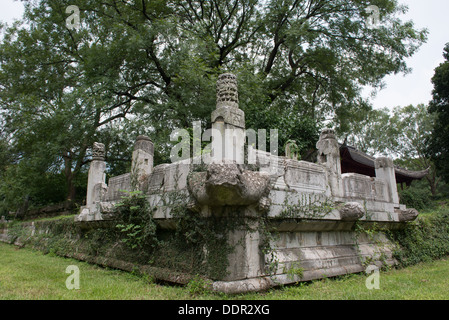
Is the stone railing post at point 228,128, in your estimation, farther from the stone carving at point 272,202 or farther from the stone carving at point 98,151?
the stone carving at point 98,151

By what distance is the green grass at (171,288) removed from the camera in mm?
3963

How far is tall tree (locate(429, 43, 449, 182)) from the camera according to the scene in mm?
20625

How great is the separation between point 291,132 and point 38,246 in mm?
9626

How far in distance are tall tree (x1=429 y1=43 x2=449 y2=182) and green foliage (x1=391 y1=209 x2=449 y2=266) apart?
48.9ft

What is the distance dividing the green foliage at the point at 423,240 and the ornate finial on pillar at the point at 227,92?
489 cm

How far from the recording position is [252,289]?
158 inches

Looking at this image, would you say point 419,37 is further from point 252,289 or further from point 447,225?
point 252,289

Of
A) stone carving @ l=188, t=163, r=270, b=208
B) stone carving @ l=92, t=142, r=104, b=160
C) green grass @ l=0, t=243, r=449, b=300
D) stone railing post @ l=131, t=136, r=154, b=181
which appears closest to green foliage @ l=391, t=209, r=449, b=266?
green grass @ l=0, t=243, r=449, b=300

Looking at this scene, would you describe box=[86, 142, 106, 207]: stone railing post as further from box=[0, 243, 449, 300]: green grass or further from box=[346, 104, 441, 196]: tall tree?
box=[346, 104, 441, 196]: tall tree

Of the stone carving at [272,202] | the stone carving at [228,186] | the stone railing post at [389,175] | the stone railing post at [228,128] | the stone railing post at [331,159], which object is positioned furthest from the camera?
the stone railing post at [389,175]

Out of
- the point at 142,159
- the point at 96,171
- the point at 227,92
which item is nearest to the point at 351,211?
the point at 227,92

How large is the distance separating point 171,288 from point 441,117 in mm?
23001

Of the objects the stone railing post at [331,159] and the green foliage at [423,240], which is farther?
the green foliage at [423,240]

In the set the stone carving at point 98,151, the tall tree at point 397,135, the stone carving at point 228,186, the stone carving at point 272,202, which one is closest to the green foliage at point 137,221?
the stone carving at point 272,202
